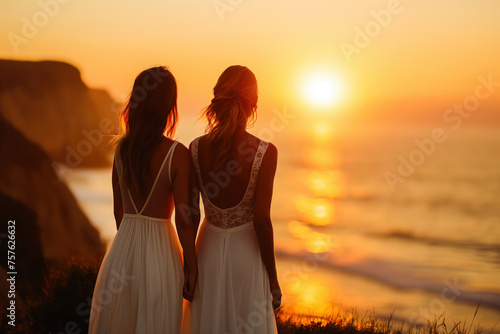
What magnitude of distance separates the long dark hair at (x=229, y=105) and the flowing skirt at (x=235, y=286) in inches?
24.6

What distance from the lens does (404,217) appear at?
23328 mm

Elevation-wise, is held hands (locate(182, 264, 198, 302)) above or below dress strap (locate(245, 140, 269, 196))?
below

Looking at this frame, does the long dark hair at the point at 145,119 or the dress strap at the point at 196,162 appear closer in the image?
the long dark hair at the point at 145,119

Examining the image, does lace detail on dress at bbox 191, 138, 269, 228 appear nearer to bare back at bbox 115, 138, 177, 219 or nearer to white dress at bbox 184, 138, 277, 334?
white dress at bbox 184, 138, 277, 334

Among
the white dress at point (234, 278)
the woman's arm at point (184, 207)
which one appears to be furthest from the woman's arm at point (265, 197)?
the woman's arm at point (184, 207)

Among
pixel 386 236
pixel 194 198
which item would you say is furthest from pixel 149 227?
pixel 386 236

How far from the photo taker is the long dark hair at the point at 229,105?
3.96m

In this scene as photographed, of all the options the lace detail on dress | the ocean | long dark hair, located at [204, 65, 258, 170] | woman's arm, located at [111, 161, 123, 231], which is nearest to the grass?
the ocean

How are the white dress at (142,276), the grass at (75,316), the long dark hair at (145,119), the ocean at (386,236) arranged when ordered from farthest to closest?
1. the ocean at (386,236)
2. the grass at (75,316)
3. the white dress at (142,276)
4. the long dark hair at (145,119)

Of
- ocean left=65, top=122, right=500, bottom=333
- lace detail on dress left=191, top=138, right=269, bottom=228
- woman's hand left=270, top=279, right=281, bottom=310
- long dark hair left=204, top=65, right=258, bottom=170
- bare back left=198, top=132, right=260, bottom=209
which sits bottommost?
ocean left=65, top=122, right=500, bottom=333

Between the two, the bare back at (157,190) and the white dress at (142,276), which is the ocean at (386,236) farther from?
the bare back at (157,190)

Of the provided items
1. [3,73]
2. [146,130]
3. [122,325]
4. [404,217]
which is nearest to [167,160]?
[146,130]

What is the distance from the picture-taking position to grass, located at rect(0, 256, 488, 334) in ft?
17.7

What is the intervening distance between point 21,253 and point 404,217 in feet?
60.9
